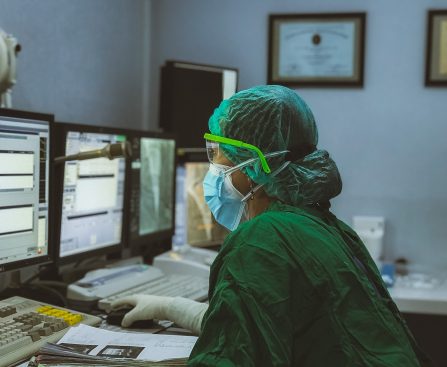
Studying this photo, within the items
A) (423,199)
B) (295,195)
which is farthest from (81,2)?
(423,199)

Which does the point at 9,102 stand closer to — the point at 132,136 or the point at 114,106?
the point at 132,136

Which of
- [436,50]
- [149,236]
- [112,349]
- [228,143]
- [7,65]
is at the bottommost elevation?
[112,349]

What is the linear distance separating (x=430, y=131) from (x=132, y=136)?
5.05 ft

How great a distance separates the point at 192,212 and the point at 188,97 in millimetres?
564

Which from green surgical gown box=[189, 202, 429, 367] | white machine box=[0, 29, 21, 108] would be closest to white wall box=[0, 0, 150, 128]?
white machine box=[0, 29, 21, 108]

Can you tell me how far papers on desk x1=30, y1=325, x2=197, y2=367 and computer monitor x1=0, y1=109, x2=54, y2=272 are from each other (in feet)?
0.92

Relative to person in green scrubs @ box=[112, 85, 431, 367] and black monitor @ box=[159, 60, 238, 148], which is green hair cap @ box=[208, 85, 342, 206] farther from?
black monitor @ box=[159, 60, 238, 148]

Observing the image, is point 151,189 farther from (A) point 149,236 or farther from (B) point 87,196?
(B) point 87,196

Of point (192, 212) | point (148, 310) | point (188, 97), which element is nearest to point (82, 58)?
point (188, 97)

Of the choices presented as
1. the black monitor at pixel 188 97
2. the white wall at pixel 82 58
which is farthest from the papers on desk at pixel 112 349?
the black monitor at pixel 188 97

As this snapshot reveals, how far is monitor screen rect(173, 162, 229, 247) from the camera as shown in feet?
8.00

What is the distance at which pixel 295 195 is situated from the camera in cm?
123

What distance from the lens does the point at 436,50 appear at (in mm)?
2807

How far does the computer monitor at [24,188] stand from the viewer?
1421 mm
